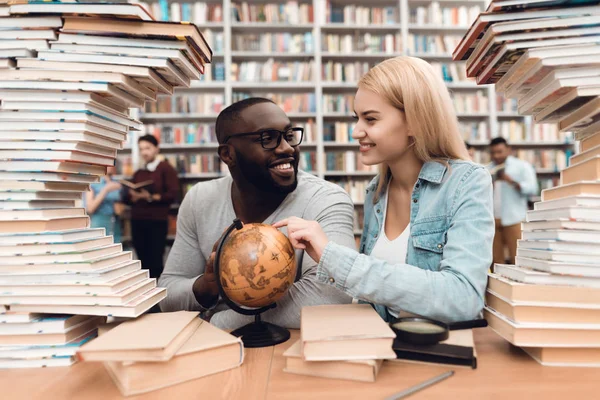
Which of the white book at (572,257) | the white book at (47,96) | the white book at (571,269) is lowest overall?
the white book at (571,269)

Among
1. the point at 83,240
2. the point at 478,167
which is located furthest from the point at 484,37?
the point at 83,240

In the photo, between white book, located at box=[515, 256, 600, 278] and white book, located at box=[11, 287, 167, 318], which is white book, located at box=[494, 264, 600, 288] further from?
white book, located at box=[11, 287, 167, 318]

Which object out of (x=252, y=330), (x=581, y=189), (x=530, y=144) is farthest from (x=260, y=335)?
(x=530, y=144)

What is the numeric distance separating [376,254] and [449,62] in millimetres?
4981

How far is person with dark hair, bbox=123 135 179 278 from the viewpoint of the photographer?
469 cm

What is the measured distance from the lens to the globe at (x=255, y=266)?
43.5 inches

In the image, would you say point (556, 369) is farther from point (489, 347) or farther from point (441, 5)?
point (441, 5)

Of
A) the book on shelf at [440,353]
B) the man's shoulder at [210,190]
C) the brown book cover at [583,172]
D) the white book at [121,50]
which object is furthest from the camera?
the man's shoulder at [210,190]

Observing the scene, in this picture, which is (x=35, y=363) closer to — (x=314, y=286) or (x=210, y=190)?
(x=314, y=286)

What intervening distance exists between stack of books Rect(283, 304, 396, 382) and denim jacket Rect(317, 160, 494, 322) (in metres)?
0.17

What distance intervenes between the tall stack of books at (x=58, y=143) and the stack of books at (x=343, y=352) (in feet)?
1.45

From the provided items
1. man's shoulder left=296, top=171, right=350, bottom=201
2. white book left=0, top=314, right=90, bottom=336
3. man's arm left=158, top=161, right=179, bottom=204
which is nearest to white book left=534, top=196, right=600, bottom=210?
man's shoulder left=296, top=171, right=350, bottom=201

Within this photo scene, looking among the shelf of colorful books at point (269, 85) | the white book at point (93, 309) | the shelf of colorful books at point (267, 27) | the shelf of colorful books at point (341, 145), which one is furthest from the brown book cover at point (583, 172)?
the shelf of colorful books at point (267, 27)

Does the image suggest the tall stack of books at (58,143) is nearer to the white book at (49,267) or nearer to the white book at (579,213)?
the white book at (49,267)
